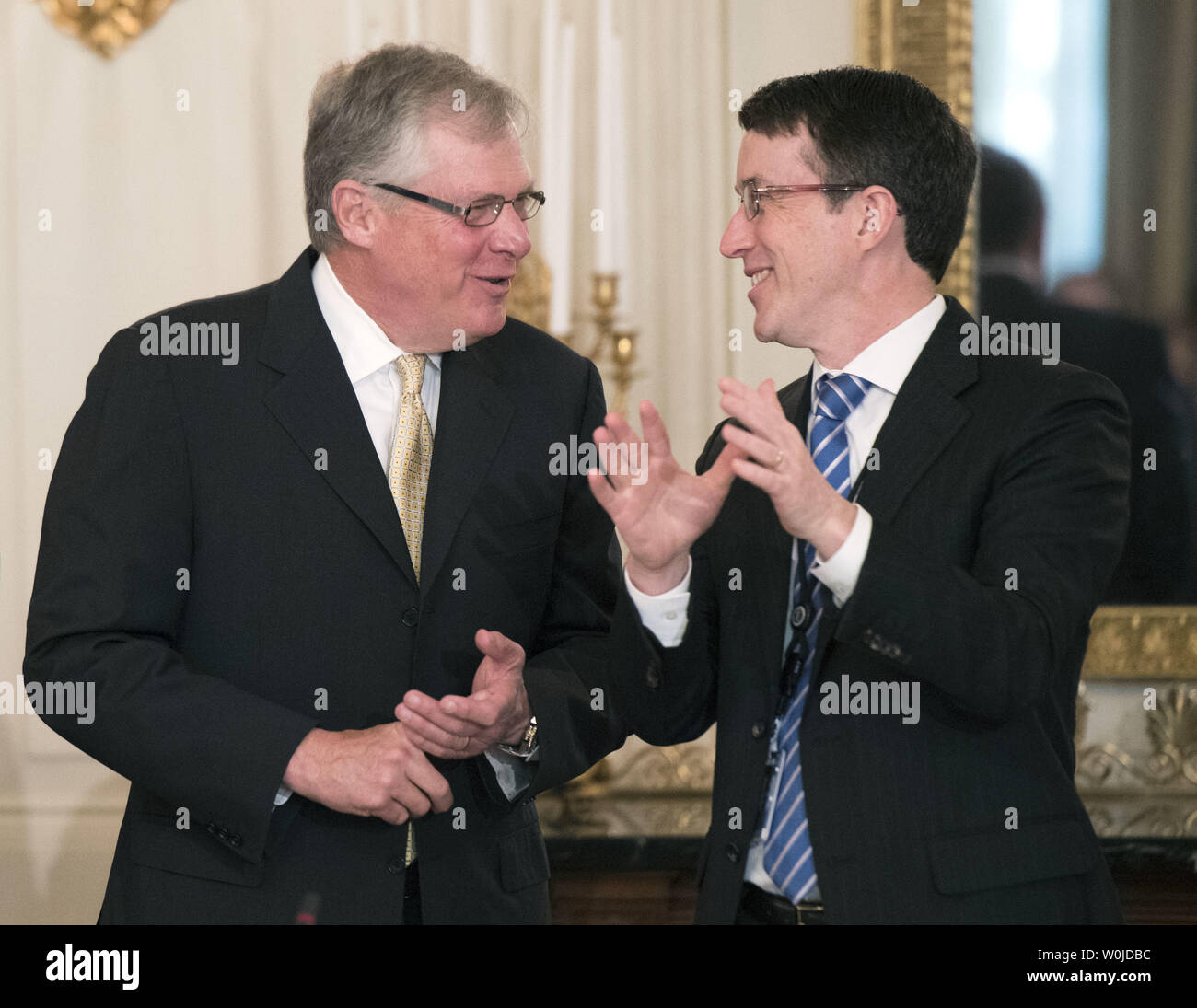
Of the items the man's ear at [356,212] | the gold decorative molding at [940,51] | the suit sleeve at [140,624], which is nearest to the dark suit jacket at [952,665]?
the suit sleeve at [140,624]

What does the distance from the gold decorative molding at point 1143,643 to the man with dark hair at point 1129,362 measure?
44 millimetres

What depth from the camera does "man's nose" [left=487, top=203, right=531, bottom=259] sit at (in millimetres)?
2188

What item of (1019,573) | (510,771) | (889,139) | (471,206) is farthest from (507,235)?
(1019,573)

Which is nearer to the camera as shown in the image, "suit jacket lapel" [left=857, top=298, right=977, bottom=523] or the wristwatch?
"suit jacket lapel" [left=857, top=298, right=977, bottom=523]

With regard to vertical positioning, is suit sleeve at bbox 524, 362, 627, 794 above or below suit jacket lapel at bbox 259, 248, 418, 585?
below

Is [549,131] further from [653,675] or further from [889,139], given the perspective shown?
[653,675]

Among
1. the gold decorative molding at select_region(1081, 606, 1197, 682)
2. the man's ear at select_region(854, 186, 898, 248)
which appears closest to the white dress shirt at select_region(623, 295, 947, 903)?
the man's ear at select_region(854, 186, 898, 248)

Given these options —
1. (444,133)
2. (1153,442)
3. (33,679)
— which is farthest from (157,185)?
(1153,442)

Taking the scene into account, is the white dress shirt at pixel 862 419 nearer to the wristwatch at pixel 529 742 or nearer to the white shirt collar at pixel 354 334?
the wristwatch at pixel 529 742

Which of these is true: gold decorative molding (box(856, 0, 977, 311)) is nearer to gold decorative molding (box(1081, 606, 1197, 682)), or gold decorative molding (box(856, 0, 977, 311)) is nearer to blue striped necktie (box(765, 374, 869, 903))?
gold decorative molding (box(1081, 606, 1197, 682))

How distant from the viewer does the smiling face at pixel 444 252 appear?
2.17 meters

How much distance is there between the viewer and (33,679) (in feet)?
6.45

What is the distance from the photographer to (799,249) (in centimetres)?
192

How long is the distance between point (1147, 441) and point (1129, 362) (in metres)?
0.23
